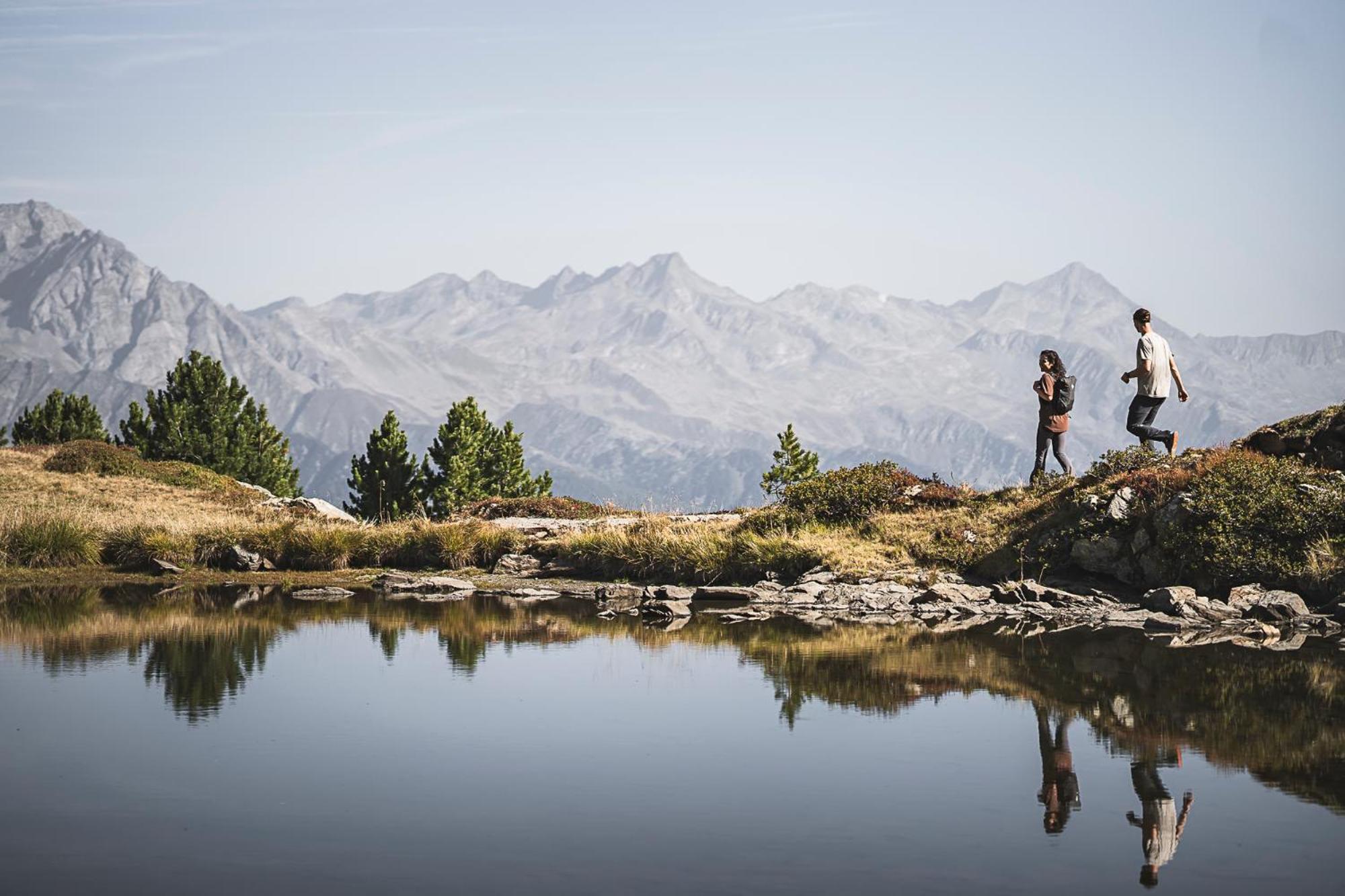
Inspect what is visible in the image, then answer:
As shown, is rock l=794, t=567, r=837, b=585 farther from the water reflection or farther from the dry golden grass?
the dry golden grass

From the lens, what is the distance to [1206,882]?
8.95 m

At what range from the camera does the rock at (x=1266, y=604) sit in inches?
824

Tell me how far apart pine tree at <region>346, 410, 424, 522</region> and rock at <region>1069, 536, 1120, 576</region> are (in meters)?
31.9

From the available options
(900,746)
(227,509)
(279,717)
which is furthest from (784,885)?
(227,509)

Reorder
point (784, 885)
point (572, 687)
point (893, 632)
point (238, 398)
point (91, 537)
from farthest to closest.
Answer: point (238, 398) < point (91, 537) < point (893, 632) < point (572, 687) < point (784, 885)

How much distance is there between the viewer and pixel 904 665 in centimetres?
1722

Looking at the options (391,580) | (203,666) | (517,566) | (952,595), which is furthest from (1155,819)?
(517,566)

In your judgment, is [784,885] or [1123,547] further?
[1123,547]

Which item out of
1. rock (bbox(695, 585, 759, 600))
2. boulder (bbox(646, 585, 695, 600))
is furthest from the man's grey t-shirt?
boulder (bbox(646, 585, 695, 600))

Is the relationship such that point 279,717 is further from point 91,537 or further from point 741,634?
point 91,537

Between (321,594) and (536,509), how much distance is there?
1201 cm

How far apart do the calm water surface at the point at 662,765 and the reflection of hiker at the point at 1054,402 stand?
736 cm

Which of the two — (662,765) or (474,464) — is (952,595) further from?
(474,464)

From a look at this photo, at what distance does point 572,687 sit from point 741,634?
503 centimetres
